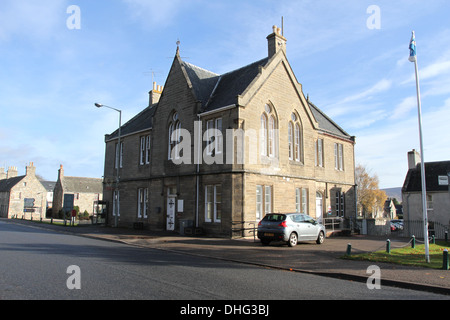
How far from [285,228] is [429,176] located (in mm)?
21453

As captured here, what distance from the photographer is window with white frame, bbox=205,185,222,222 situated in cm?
2039

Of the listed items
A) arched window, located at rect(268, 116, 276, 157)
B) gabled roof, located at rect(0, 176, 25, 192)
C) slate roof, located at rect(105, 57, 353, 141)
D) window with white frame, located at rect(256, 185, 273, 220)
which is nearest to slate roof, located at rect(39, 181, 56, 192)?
gabled roof, located at rect(0, 176, 25, 192)

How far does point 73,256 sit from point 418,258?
502 inches

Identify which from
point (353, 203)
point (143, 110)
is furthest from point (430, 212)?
point (143, 110)

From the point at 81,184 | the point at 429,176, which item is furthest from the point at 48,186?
the point at 429,176

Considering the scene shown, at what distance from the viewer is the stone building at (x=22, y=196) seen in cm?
6350

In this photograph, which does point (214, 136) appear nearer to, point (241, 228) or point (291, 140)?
point (241, 228)

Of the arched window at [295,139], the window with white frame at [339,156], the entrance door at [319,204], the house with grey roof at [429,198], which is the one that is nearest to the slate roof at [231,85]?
the arched window at [295,139]

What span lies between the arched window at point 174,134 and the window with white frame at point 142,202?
14.9 feet

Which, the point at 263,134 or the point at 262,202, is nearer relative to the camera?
the point at 262,202

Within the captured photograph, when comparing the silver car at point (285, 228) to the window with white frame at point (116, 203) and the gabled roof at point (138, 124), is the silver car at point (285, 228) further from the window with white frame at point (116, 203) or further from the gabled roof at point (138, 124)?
the window with white frame at point (116, 203)

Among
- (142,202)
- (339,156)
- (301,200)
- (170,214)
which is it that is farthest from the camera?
(339,156)

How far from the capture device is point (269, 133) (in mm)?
22047

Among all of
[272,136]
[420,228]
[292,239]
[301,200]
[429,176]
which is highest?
[272,136]
